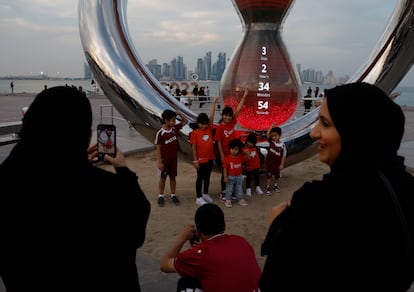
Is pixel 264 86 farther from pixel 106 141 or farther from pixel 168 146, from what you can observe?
pixel 106 141

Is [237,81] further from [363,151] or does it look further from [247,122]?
[363,151]

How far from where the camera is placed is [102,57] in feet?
14.8

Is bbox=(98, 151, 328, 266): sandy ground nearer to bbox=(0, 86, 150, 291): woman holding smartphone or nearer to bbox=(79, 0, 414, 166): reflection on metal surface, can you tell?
bbox=(79, 0, 414, 166): reflection on metal surface

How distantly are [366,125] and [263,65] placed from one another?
463cm

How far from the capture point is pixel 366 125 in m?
1.04

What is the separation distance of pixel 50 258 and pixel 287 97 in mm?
4760

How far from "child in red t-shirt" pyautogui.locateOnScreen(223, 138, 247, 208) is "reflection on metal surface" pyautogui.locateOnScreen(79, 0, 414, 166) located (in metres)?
0.53

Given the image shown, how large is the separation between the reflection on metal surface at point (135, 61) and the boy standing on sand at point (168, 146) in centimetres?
9

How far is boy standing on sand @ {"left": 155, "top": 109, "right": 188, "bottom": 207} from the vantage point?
15.5 ft

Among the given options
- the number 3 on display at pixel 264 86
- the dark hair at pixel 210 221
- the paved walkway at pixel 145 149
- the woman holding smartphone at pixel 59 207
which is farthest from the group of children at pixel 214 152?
the woman holding smartphone at pixel 59 207

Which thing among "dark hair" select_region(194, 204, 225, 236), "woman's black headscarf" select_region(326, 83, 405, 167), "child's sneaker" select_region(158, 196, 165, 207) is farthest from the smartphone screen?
"child's sneaker" select_region(158, 196, 165, 207)

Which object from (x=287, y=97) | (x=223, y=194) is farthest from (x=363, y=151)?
(x=287, y=97)

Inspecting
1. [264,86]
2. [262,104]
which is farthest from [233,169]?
[264,86]

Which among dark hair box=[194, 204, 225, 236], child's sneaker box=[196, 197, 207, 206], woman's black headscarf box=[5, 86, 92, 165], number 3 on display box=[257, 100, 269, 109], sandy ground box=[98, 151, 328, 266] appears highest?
woman's black headscarf box=[5, 86, 92, 165]
